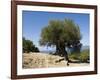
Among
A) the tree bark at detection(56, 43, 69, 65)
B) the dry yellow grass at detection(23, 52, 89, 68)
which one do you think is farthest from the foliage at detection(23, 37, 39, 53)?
the tree bark at detection(56, 43, 69, 65)

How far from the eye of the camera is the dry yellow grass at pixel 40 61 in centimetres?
215

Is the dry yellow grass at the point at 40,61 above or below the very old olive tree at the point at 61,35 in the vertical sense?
below

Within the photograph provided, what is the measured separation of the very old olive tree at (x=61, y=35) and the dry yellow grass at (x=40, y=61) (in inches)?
3.3

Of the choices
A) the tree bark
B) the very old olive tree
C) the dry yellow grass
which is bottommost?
the dry yellow grass

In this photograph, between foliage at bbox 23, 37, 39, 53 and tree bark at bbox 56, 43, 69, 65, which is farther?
tree bark at bbox 56, 43, 69, 65

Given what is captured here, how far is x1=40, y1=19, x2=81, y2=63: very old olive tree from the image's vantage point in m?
2.22

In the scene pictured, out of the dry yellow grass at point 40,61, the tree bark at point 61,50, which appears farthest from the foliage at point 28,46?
the tree bark at point 61,50

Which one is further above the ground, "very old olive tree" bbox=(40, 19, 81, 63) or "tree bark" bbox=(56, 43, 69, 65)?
"very old olive tree" bbox=(40, 19, 81, 63)

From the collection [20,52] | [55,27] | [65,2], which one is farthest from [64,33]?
[20,52]

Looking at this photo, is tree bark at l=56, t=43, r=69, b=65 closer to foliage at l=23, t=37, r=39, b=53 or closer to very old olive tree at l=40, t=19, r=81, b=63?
very old olive tree at l=40, t=19, r=81, b=63

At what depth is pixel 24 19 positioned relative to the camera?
2.12 metres

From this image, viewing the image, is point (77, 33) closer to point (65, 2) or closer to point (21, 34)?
point (65, 2)

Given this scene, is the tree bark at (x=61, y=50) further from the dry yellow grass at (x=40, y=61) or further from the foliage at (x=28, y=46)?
the foliage at (x=28, y=46)

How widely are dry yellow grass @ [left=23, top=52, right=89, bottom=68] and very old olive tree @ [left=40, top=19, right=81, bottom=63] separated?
84mm
